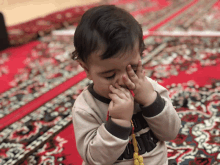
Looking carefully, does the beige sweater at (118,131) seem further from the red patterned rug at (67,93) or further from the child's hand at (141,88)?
the red patterned rug at (67,93)

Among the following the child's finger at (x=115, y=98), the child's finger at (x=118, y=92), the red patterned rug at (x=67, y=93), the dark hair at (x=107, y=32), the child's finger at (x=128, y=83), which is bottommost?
the red patterned rug at (x=67, y=93)

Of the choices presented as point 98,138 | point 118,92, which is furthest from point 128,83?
point 98,138

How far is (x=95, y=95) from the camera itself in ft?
2.15

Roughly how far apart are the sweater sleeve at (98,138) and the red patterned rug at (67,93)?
0.30m

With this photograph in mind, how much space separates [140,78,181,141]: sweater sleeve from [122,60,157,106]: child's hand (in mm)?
14

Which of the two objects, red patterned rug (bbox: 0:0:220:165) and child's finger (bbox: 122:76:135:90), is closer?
child's finger (bbox: 122:76:135:90)

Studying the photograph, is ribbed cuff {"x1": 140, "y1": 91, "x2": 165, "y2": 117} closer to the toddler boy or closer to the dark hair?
the toddler boy

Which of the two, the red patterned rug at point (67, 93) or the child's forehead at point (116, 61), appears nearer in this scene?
the child's forehead at point (116, 61)

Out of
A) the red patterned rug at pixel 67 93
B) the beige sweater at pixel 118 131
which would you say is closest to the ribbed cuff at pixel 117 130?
the beige sweater at pixel 118 131

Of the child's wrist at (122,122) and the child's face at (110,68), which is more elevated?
the child's face at (110,68)

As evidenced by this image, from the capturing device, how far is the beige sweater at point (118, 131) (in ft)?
1.92

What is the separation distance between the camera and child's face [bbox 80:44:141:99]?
56 cm

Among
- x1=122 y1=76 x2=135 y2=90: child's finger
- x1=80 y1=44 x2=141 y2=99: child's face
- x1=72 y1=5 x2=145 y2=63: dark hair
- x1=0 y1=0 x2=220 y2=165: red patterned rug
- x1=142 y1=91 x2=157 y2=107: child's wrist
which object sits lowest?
x1=0 y1=0 x2=220 y2=165: red patterned rug

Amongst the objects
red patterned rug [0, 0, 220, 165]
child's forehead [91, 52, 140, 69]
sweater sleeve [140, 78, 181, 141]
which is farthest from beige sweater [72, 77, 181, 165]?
red patterned rug [0, 0, 220, 165]
